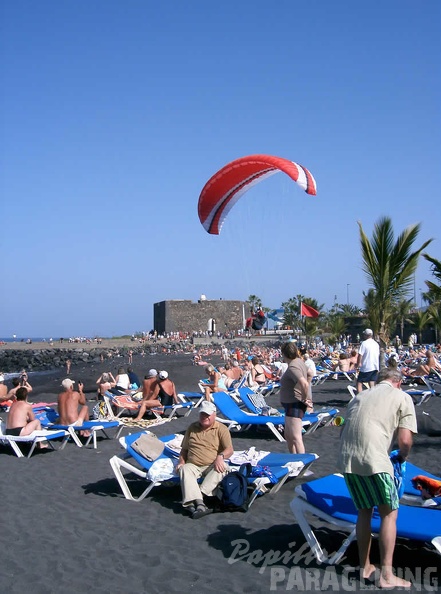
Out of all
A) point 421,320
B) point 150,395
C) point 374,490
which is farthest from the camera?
point 421,320

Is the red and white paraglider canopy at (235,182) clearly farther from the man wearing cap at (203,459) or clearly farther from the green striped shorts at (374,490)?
the green striped shorts at (374,490)

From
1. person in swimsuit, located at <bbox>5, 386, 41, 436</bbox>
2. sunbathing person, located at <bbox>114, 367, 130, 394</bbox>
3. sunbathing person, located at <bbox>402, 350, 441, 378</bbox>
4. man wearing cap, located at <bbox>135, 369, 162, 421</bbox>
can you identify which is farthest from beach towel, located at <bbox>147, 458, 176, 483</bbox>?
sunbathing person, located at <bbox>402, 350, 441, 378</bbox>

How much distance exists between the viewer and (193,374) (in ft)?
74.0

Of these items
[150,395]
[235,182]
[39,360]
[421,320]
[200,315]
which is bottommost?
[39,360]

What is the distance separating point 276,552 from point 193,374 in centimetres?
1840

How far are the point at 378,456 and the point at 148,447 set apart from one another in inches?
124

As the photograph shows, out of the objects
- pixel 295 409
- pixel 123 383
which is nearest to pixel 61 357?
pixel 123 383

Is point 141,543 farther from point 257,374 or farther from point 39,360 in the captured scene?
point 39,360

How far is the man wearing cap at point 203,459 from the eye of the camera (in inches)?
207

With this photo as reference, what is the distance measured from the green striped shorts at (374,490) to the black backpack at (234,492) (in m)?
1.81

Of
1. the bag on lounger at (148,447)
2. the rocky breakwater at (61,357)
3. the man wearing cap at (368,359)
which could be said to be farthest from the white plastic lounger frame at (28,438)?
the rocky breakwater at (61,357)

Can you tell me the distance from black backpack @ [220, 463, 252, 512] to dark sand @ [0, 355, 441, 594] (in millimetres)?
84

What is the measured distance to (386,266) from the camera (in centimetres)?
1252

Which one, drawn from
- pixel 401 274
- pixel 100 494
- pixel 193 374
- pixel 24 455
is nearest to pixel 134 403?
pixel 24 455
